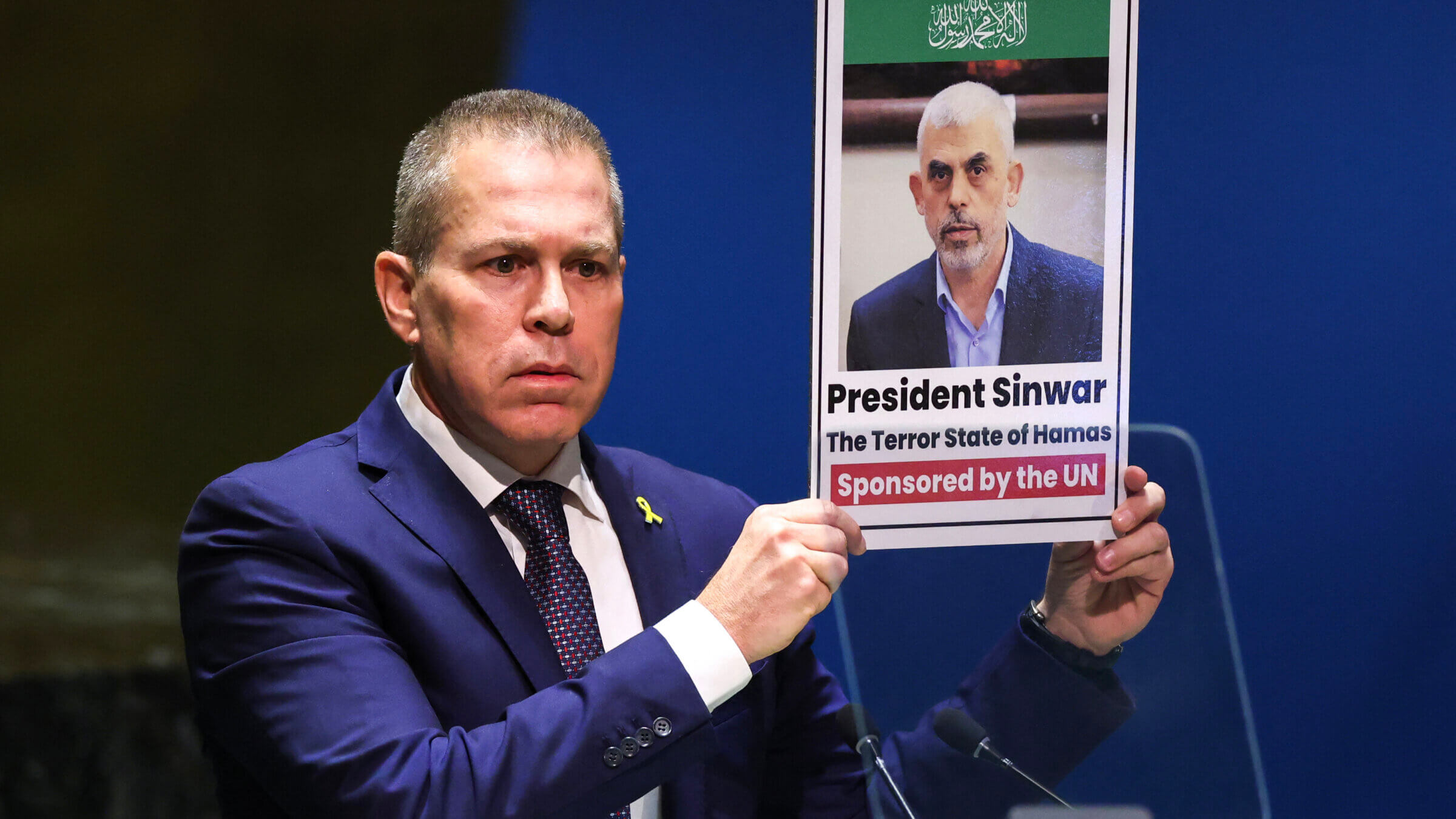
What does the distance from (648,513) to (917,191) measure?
59cm

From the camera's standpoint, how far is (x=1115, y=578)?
1.67 meters

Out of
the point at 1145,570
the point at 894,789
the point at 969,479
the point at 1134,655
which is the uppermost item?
the point at 969,479

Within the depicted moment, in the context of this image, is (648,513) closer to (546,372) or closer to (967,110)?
(546,372)

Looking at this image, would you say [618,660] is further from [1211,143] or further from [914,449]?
[1211,143]

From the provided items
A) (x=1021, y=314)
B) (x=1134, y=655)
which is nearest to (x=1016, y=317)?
(x=1021, y=314)

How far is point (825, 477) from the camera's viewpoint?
4.99ft

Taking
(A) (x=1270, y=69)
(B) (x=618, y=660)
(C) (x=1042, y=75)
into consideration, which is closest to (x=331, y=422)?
(B) (x=618, y=660)

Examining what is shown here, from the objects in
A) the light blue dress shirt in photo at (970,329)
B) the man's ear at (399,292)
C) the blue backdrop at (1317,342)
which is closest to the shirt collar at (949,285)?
the light blue dress shirt in photo at (970,329)

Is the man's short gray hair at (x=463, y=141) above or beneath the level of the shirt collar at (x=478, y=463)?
above

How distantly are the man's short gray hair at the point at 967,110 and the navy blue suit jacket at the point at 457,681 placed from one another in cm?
66

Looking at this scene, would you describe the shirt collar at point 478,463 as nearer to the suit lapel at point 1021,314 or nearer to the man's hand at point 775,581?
the man's hand at point 775,581

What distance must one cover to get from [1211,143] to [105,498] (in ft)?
7.93

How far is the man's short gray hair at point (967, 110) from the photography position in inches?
60.8

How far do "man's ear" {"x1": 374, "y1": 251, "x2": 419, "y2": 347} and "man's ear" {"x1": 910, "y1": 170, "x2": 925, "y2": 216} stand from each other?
664 mm
